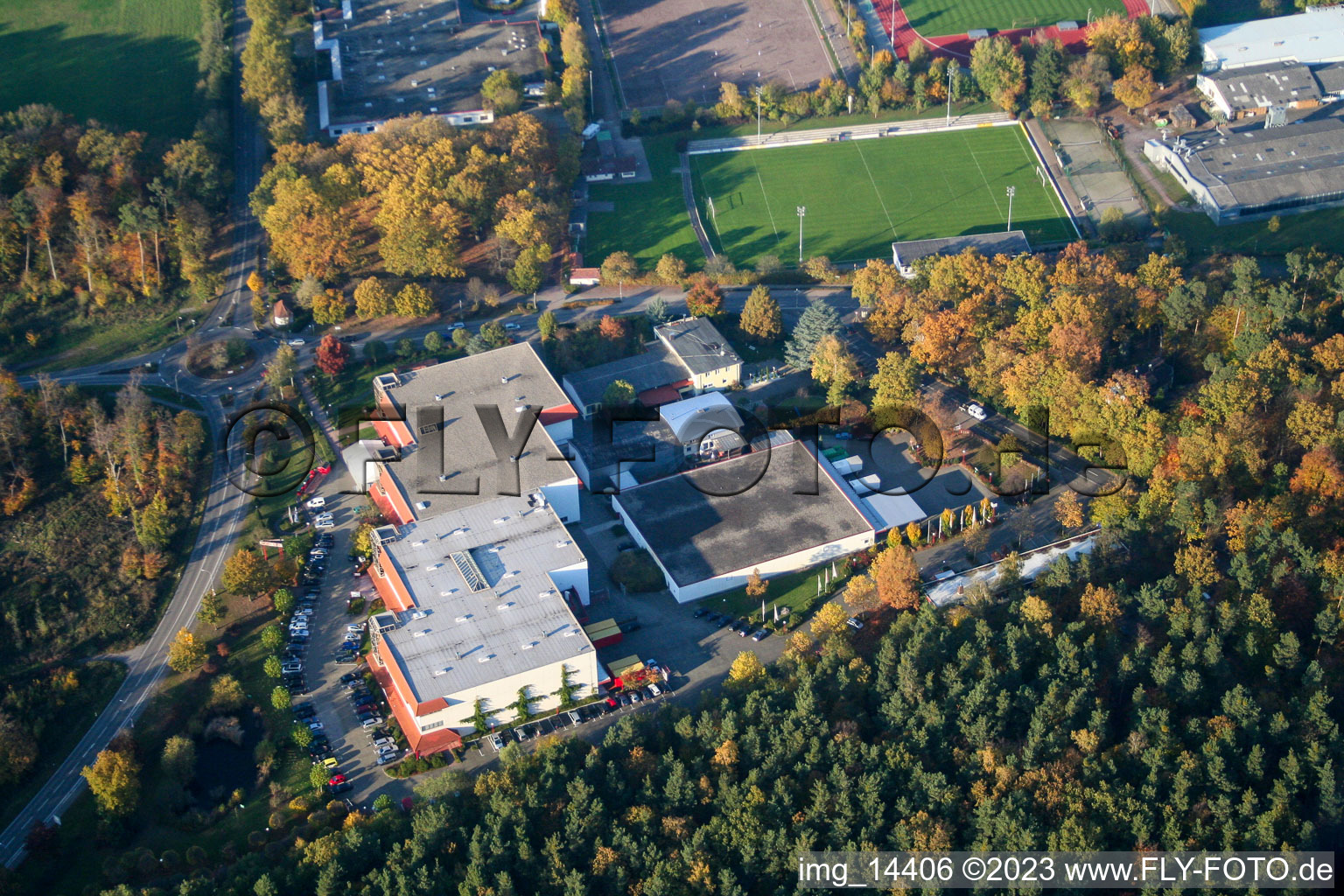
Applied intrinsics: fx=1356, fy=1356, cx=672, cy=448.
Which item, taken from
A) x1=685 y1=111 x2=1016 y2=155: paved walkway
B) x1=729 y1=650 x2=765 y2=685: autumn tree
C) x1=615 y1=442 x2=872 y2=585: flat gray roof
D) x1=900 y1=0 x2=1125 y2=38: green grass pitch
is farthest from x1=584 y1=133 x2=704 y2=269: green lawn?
x1=729 y1=650 x2=765 y2=685: autumn tree

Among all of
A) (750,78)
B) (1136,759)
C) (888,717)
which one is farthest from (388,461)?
(750,78)

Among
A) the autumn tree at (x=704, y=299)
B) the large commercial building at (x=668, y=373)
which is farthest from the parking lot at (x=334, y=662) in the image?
the autumn tree at (x=704, y=299)

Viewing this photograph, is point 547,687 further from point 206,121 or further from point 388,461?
point 206,121

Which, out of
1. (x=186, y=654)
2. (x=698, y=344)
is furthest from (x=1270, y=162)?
(x=186, y=654)

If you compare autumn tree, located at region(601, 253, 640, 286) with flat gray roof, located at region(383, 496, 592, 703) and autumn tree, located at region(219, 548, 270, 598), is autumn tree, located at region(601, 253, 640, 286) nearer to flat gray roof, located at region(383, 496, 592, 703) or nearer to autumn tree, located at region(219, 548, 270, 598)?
flat gray roof, located at region(383, 496, 592, 703)

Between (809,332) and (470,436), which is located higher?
(470,436)

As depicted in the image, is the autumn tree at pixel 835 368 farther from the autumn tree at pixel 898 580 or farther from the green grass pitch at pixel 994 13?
the green grass pitch at pixel 994 13

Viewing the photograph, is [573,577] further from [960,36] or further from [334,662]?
[960,36]
